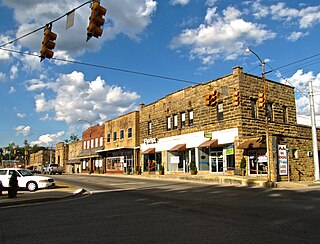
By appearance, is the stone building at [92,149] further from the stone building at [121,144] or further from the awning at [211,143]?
the awning at [211,143]

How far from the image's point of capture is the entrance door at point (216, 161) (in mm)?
30203

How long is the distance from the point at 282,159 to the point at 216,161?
7011 millimetres

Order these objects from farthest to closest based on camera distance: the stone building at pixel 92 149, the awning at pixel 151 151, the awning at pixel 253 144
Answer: the stone building at pixel 92 149 → the awning at pixel 151 151 → the awning at pixel 253 144

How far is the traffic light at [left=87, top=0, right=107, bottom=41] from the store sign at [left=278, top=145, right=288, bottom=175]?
18376mm

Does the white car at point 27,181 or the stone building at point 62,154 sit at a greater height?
the stone building at point 62,154

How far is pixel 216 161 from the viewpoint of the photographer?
30.8 metres

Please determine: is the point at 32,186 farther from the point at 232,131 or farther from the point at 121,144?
the point at 121,144

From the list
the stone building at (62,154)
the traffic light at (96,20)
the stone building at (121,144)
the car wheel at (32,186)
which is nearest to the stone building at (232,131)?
the stone building at (121,144)

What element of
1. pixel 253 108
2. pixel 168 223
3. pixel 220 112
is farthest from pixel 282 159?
pixel 168 223

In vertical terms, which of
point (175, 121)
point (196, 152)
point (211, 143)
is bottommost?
point (196, 152)

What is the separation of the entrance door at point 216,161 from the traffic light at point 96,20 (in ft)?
70.4

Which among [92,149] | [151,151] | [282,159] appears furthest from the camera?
[92,149]

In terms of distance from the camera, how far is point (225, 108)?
30047 millimetres

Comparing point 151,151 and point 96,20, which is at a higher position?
point 96,20
